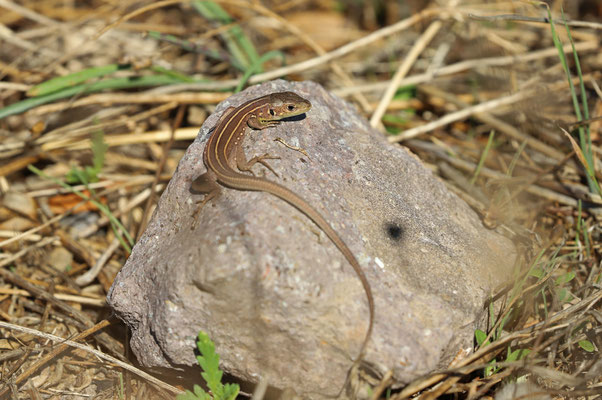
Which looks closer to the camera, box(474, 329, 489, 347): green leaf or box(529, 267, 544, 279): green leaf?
box(474, 329, 489, 347): green leaf

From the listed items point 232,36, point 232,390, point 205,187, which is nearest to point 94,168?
point 205,187

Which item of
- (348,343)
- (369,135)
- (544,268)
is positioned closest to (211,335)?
(348,343)

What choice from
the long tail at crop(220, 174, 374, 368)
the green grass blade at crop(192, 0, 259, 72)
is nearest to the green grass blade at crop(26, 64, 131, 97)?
the green grass blade at crop(192, 0, 259, 72)

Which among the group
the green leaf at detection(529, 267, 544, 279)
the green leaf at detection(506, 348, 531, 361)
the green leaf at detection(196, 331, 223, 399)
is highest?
the green leaf at detection(196, 331, 223, 399)

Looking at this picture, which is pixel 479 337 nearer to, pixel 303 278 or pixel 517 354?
pixel 517 354

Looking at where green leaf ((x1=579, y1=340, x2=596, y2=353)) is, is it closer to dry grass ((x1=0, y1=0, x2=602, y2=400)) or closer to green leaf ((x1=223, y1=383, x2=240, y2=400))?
dry grass ((x1=0, y1=0, x2=602, y2=400))

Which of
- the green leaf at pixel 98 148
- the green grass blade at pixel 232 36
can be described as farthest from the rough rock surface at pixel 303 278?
the green grass blade at pixel 232 36

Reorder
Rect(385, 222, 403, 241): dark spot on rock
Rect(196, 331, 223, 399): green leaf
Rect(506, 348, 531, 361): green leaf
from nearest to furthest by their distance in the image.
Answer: Rect(196, 331, 223, 399): green leaf < Rect(506, 348, 531, 361): green leaf < Rect(385, 222, 403, 241): dark spot on rock
